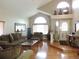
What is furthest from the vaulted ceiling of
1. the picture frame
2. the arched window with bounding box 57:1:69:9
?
the arched window with bounding box 57:1:69:9

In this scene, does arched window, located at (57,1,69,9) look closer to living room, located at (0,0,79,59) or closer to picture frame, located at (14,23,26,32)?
living room, located at (0,0,79,59)

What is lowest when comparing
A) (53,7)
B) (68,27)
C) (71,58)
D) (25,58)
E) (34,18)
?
(71,58)

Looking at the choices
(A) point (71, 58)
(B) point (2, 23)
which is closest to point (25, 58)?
(A) point (71, 58)

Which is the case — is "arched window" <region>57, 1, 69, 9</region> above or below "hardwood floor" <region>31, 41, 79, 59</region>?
above

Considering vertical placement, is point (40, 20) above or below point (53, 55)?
above

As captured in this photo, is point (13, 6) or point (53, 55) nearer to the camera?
point (53, 55)

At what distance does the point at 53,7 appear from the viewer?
47.0ft

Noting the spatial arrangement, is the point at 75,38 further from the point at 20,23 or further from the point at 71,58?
the point at 20,23

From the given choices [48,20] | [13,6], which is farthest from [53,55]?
[48,20]

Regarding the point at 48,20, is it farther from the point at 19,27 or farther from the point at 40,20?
the point at 19,27

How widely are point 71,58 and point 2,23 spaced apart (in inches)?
231

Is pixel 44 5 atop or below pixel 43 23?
atop

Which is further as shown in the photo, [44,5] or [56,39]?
[44,5]

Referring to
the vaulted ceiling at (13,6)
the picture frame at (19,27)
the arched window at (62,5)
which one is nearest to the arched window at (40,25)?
the picture frame at (19,27)
